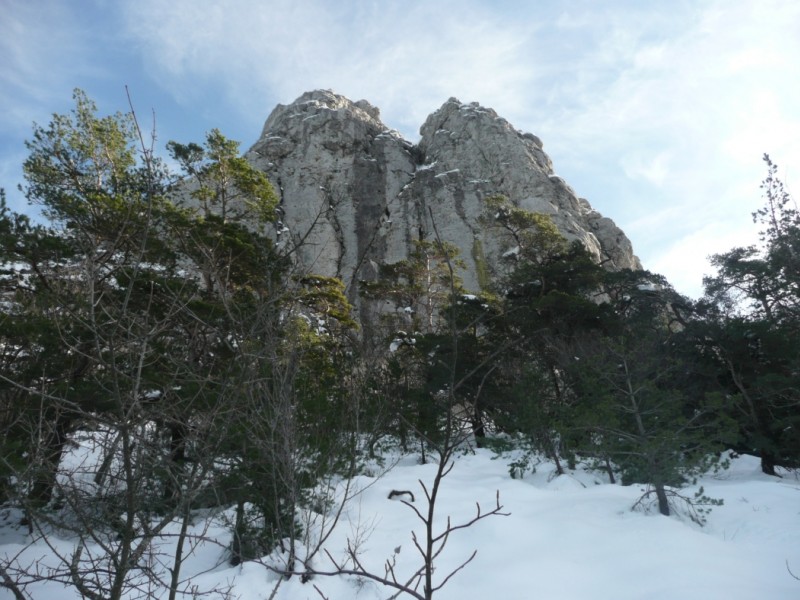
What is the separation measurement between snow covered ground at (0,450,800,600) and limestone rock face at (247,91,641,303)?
24009 mm

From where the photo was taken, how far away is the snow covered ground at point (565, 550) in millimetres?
5141

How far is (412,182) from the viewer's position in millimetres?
39375

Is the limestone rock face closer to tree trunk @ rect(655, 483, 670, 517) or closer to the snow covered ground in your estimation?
the snow covered ground

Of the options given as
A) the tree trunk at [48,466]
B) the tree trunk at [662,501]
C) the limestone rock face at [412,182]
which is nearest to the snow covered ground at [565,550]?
the tree trunk at [662,501]

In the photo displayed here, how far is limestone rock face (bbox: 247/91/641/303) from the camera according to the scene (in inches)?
1352

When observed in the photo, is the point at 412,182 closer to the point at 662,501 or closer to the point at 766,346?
the point at 766,346

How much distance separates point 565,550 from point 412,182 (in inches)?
1409

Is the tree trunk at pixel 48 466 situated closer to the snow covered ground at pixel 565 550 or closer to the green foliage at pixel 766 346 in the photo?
the snow covered ground at pixel 565 550

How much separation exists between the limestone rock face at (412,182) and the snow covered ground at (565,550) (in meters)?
24.0

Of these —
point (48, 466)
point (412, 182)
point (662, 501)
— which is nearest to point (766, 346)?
point (662, 501)

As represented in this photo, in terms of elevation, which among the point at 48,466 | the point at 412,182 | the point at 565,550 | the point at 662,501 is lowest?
the point at 565,550

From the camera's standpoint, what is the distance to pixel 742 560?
5.77 metres

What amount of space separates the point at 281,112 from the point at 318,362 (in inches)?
1664

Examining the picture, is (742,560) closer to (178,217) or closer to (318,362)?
(318,362)
